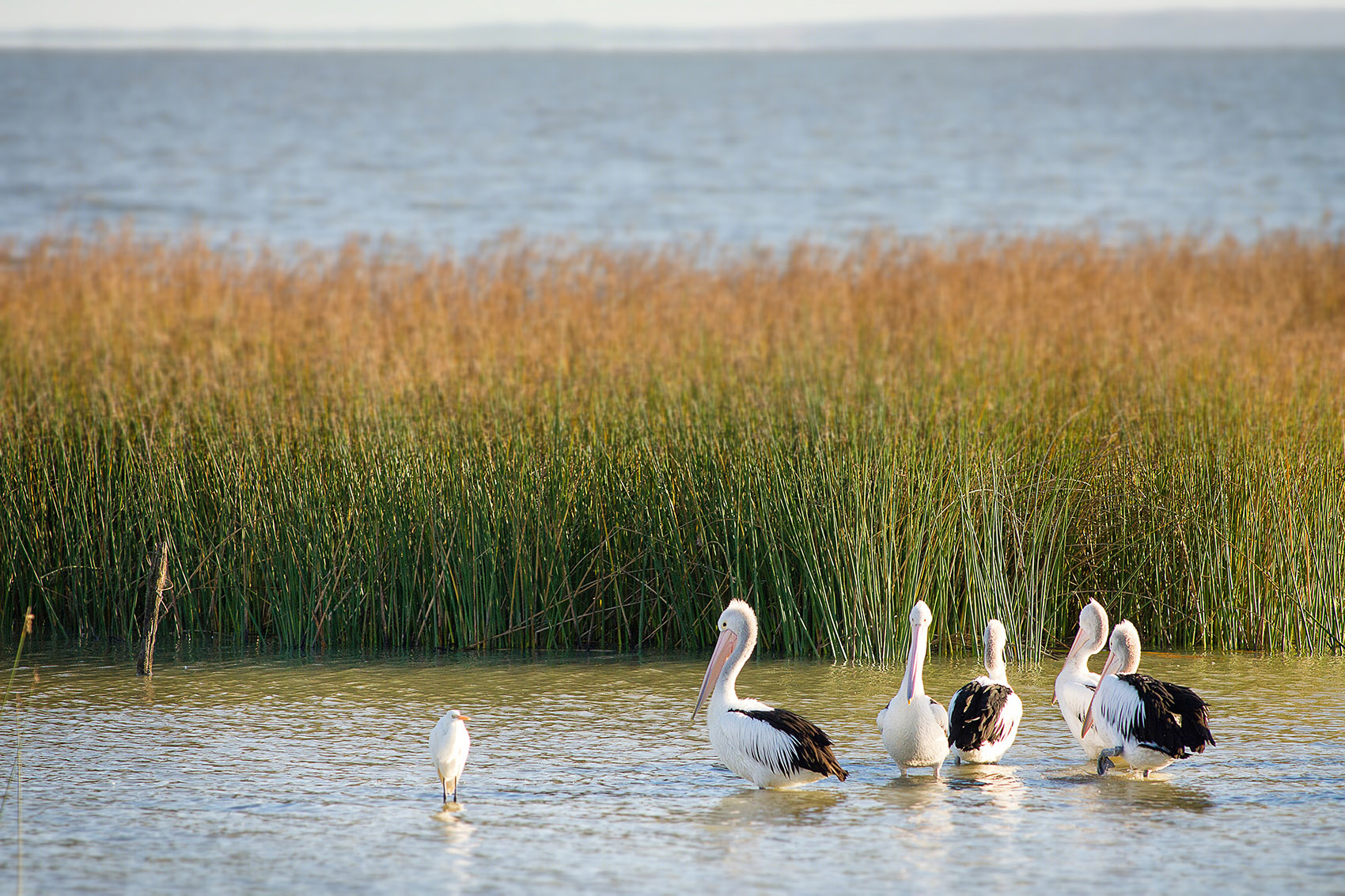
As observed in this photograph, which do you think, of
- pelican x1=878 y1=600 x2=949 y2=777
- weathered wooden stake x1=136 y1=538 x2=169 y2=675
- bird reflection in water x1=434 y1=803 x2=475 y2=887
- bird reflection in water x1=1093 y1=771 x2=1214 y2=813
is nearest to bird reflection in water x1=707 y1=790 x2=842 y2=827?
pelican x1=878 y1=600 x2=949 y2=777

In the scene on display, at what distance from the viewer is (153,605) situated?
5.00 meters

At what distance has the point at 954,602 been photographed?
553cm

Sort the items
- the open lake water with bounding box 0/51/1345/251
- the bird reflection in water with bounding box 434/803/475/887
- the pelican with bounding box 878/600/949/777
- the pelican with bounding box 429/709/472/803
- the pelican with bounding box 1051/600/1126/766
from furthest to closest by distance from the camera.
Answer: the open lake water with bounding box 0/51/1345/251, the pelican with bounding box 1051/600/1126/766, the pelican with bounding box 878/600/949/777, the pelican with bounding box 429/709/472/803, the bird reflection in water with bounding box 434/803/475/887

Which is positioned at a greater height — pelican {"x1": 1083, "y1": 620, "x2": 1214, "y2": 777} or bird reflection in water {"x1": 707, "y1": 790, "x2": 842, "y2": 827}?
pelican {"x1": 1083, "y1": 620, "x2": 1214, "y2": 777}

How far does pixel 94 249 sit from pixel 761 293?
5.63 metres

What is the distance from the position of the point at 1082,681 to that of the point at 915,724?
673 millimetres

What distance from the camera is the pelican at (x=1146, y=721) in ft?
12.5

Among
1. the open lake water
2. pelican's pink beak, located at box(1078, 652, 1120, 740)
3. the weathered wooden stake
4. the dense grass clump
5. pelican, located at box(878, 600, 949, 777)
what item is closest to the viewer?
pelican, located at box(878, 600, 949, 777)

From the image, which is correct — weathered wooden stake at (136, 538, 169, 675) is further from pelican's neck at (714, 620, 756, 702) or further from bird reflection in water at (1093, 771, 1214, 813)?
bird reflection in water at (1093, 771, 1214, 813)

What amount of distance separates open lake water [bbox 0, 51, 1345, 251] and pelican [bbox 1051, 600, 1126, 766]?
873 centimetres

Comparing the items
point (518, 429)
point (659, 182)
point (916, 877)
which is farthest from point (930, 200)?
point (916, 877)

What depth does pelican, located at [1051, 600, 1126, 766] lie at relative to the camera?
13.5 feet

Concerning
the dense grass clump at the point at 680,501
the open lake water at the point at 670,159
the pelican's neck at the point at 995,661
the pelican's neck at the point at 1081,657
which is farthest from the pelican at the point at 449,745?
the open lake water at the point at 670,159

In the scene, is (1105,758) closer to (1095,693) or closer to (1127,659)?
(1095,693)
